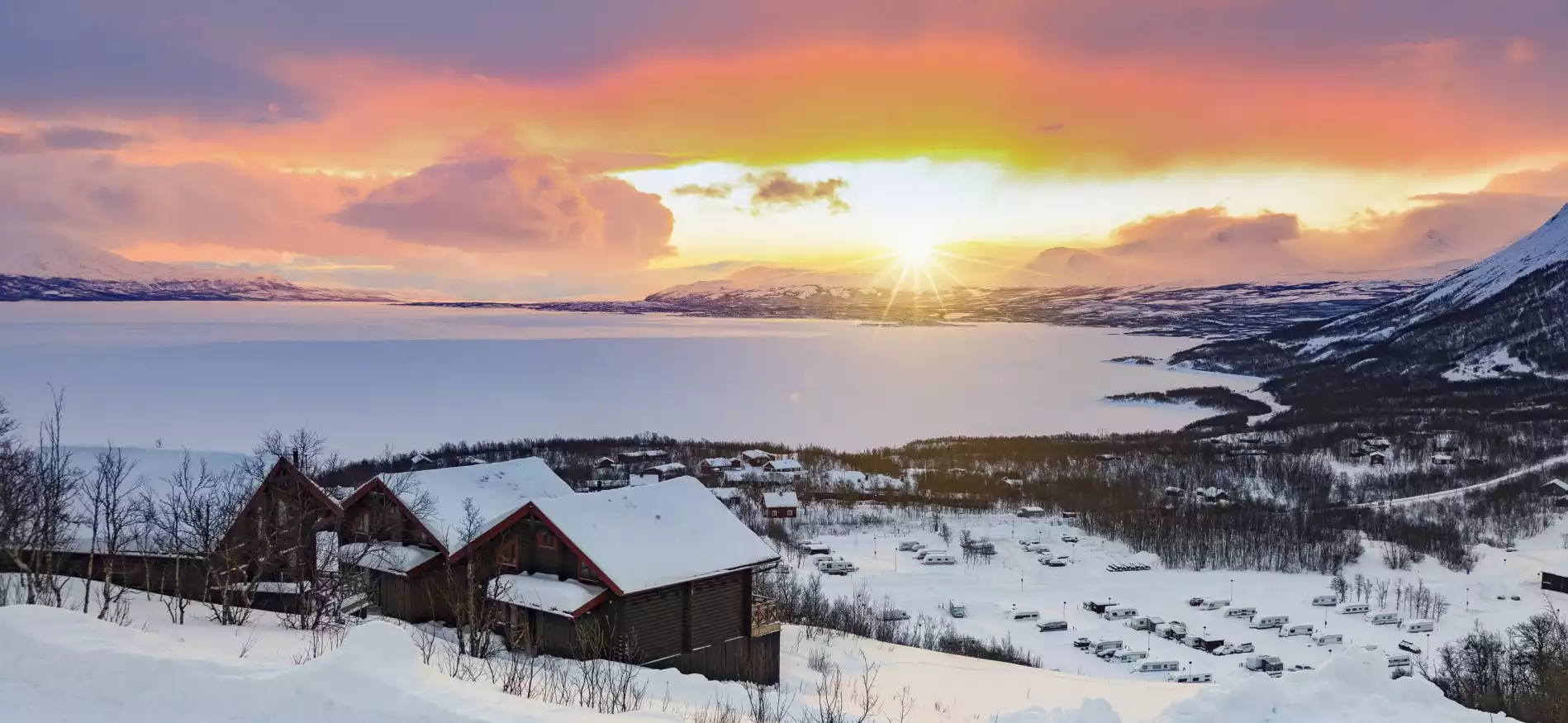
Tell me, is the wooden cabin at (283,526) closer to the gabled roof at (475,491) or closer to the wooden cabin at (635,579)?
the gabled roof at (475,491)

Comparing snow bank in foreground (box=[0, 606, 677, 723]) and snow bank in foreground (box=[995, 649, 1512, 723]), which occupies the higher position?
snow bank in foreground (box=[0, 606, 677, 723])

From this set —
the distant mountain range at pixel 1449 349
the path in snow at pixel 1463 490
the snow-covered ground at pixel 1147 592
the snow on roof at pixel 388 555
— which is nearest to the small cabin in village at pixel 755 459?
the snow-covered ground at pixel 1147 592

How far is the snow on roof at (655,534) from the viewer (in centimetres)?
1942

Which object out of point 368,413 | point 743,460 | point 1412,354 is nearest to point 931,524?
point 743,460

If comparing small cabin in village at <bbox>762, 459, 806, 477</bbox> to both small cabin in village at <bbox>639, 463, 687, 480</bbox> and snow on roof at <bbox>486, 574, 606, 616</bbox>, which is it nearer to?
small cabin in village at <bbox>639, 463, 687, 480</bbox>

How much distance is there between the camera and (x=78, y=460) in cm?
3488

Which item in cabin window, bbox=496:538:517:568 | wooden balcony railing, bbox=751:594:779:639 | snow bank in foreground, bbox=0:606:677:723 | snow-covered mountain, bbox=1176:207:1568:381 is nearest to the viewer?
snow bank in foreground, bbox=0:606:677:723

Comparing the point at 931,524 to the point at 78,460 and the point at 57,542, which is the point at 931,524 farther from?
the point at 57,542

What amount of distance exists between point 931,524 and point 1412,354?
117833 mm

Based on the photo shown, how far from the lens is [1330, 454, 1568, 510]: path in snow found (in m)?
62.7

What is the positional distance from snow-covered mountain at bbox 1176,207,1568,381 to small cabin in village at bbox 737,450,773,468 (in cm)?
9949

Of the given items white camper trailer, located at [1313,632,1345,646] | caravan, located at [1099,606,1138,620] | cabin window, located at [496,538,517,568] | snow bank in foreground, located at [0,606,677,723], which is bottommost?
caravan, located at [1099,606,1138,620]

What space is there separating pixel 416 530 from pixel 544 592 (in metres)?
5.01

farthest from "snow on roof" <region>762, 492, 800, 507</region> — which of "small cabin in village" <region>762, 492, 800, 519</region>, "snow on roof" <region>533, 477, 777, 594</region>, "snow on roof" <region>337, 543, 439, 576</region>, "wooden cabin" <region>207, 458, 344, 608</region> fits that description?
"snow on roof" <region>337, 543, 439, 576</region>
